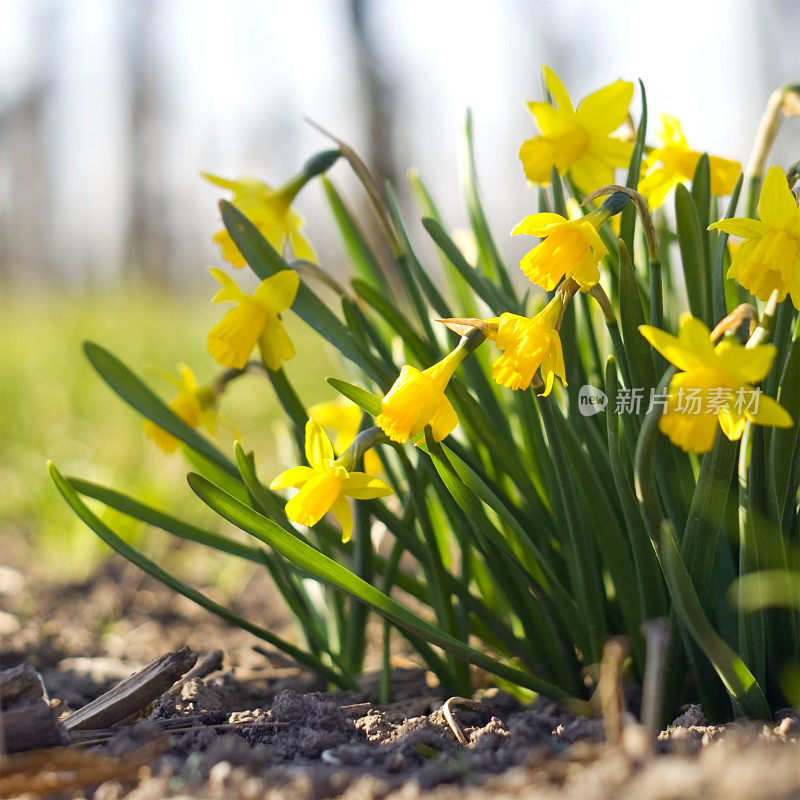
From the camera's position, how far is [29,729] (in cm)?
85

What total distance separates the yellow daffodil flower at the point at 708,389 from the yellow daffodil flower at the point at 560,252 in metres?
0.18

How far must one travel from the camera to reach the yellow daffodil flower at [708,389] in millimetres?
772

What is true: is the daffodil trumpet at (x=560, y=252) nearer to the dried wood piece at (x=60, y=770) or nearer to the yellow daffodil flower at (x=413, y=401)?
the yellow daffodil flower at (x=413, y=401)

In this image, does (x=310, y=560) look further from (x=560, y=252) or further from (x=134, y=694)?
(x=560, y=252)

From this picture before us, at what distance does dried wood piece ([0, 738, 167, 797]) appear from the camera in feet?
2.55

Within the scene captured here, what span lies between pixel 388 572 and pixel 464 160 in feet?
2.66

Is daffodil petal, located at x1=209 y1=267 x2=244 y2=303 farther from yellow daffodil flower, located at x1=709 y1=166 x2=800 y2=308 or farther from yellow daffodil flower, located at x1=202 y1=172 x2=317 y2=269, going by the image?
yellow daffodil flower, located at x1=709 y1=166 x2=800 y2=308

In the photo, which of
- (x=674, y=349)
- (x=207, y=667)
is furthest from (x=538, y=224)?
(x=207, y=667)

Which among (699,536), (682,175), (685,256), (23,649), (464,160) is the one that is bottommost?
(23,649)

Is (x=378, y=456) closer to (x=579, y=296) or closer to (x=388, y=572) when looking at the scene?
(x=388, y=572)

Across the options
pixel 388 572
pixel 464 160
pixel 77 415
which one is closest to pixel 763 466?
pixel 388 572

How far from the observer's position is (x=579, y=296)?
1285mm

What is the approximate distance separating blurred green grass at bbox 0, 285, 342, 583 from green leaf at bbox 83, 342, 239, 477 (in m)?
0.05

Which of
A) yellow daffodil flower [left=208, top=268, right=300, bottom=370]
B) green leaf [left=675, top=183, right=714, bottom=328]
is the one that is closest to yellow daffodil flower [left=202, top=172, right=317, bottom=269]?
yellow daffodil flower [left=208, top=268, right=300, bottom=370]
